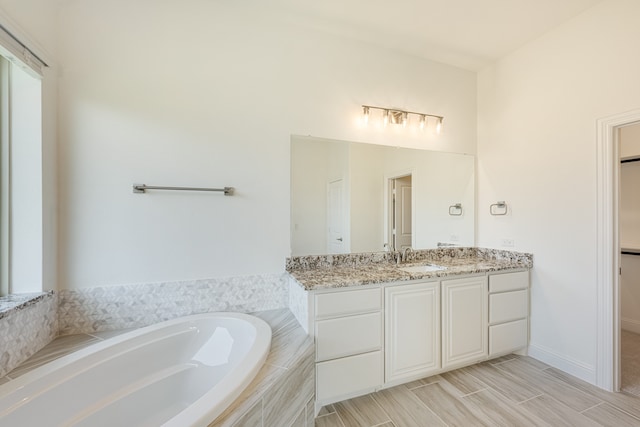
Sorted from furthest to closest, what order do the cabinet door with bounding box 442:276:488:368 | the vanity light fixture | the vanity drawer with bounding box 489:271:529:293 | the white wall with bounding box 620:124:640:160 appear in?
the white wall with bounding box 620:124:640:160 → the vanity light fixture → the vanity drawer with bounding box 489:271:529:293 → the cabinet door with bounding box 442:276:488:368

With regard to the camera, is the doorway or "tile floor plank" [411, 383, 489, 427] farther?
the doorway

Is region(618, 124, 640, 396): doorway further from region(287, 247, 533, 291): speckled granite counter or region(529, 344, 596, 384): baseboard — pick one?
region(287, 247, 533, 291): speckled granite counter

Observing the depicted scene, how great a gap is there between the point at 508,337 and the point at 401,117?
2.19 metres

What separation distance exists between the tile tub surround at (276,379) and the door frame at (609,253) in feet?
7.14

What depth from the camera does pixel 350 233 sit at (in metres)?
2.38

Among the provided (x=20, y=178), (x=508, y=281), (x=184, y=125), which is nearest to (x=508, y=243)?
(x=508, y=281)

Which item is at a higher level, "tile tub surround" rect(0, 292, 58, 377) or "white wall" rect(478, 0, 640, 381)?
"white wall" rect(478, 0, 640, 381)

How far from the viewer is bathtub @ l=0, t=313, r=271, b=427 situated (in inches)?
42.8

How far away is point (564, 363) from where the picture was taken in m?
2.19

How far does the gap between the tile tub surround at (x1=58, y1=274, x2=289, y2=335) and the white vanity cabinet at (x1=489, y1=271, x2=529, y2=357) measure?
177cm

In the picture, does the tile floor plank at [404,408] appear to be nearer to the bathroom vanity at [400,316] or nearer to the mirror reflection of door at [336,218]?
the bathroom vanity at [400,316]

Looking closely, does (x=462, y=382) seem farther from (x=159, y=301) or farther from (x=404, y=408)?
(x=159, y=301)

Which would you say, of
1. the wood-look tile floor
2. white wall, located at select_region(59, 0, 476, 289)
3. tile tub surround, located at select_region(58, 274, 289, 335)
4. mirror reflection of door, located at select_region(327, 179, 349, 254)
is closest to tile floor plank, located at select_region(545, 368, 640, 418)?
the wood-look tile floor

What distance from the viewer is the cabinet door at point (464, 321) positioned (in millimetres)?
2086
